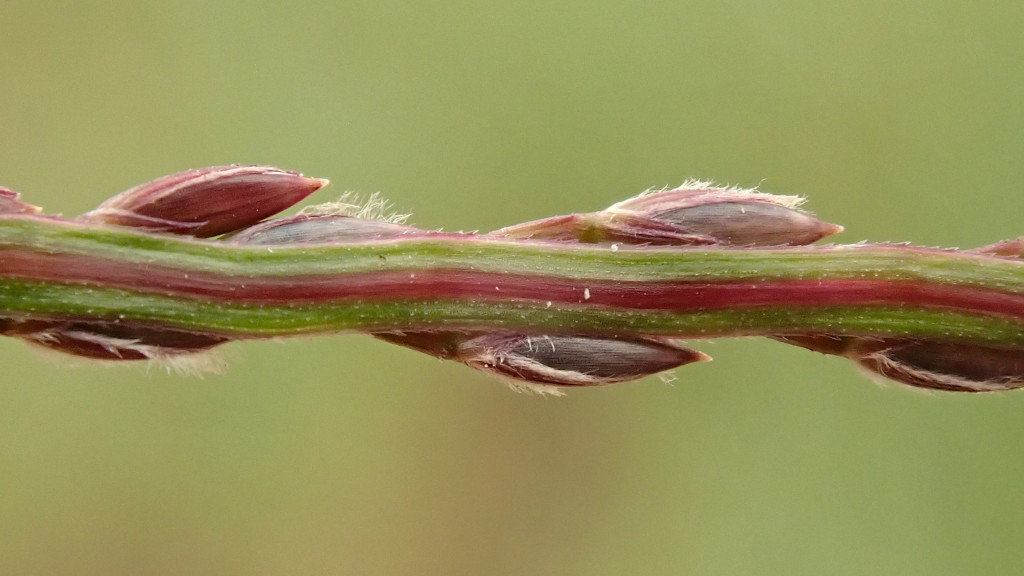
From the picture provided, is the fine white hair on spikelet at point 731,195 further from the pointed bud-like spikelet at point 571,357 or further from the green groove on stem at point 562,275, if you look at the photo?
the pointed bud-like spikelet at point 571,357

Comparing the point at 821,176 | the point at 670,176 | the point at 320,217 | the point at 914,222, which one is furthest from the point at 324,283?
the point at 914,222

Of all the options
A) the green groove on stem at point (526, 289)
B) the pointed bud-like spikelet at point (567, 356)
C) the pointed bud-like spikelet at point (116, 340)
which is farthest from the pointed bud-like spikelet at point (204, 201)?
the pointed bud-like spikelet at point (567, 356)

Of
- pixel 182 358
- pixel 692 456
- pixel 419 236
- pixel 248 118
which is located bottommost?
pixel 692 456

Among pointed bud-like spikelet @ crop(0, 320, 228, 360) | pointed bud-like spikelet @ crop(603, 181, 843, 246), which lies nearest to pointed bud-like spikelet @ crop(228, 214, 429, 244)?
pointed bud-like spikelet @ crop(0, 320, 228, 360)

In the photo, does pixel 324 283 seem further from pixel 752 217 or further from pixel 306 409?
pixel 306 409

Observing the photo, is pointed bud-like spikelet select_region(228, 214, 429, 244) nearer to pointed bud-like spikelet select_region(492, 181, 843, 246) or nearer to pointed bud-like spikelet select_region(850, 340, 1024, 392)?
pointed bud-like spikelet select_region(492, 181, 843, 246)
